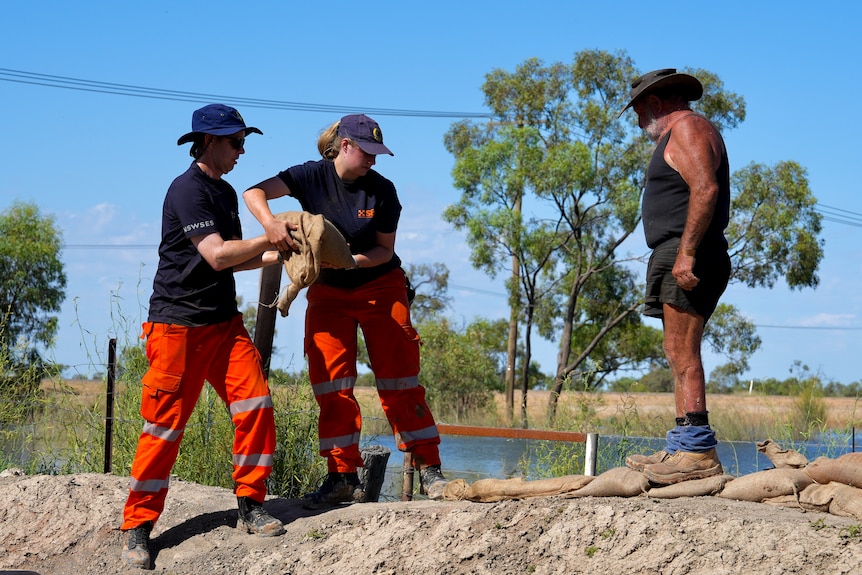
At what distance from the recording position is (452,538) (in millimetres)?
4895

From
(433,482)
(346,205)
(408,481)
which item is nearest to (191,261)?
(346,205)

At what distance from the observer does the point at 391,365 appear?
19.1 feet

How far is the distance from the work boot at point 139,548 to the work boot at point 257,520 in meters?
0.51

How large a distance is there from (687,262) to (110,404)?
15.5 feet

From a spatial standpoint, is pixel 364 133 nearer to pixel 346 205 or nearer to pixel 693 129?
pixel 346 205

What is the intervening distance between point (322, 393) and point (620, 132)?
84.9ft

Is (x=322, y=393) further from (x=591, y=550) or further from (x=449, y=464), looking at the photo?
(x=449, y=464)

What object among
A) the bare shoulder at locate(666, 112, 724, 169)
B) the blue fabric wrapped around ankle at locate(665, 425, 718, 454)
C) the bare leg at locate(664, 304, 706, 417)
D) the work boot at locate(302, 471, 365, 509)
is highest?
the bare shoulder at locate(666, 112, 724, 169)

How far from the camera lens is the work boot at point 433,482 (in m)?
5.84

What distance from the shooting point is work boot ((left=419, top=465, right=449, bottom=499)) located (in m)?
5.84

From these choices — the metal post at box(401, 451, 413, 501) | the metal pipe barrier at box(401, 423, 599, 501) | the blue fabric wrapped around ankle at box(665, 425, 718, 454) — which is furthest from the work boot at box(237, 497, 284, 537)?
the blue fabric wrapped around ankle at box(665, 425, 718, 454)

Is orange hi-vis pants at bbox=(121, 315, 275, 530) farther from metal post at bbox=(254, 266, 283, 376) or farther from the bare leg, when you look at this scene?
the bare leg

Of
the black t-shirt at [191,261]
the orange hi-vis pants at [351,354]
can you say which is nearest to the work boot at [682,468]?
the orange hi-vis pants at [351,354]

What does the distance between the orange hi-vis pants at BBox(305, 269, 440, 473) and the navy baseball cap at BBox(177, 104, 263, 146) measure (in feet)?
3.48
